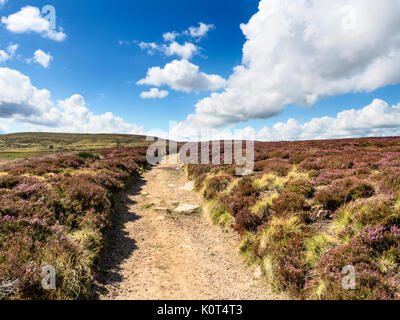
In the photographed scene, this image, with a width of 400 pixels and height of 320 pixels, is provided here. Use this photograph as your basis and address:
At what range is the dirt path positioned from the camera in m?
5.40

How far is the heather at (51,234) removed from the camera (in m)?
4.44

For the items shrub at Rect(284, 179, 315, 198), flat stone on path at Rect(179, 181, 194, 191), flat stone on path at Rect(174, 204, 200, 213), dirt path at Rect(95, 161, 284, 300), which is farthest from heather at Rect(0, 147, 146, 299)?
shrub at Rect(284, 179, 315, 198)

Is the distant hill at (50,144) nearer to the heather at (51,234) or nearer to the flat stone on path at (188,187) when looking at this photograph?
the flat stone on path at (188,187)

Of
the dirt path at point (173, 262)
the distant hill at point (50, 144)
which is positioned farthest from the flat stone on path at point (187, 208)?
the distant hill at point (50, 144)

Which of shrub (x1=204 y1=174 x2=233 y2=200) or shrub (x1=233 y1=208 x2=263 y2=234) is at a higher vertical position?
shrub (x1=204 y1=174 x2=233 y2=200)

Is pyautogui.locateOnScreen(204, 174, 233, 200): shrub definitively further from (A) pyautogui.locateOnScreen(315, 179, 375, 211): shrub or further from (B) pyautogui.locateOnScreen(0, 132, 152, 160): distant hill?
(B) pyautogui.locateOnScreen(0, 132, 152, 160): distant hill

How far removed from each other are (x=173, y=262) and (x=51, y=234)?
4.12 meters

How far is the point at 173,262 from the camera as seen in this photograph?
6.89m

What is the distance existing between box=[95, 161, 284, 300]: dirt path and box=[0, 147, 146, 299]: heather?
79 centimetres

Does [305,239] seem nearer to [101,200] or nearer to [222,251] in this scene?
[222,251]

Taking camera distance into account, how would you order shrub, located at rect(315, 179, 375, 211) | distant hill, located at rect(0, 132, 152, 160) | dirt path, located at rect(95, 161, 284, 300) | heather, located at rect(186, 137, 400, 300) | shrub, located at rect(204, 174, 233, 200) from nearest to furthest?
heather, located at rect(186, 137, 400, 300)
dirt path, located at rect(95, 161, 284, 300)
shrub, located at rect(315, 179, 375, 211)
shrub, located at rect(204, 174, 233, 200)
distant hill, located at rect(0, 132, 152, 160)

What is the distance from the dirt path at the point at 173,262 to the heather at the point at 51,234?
789mm

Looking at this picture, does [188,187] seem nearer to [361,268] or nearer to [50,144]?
[361,268]
